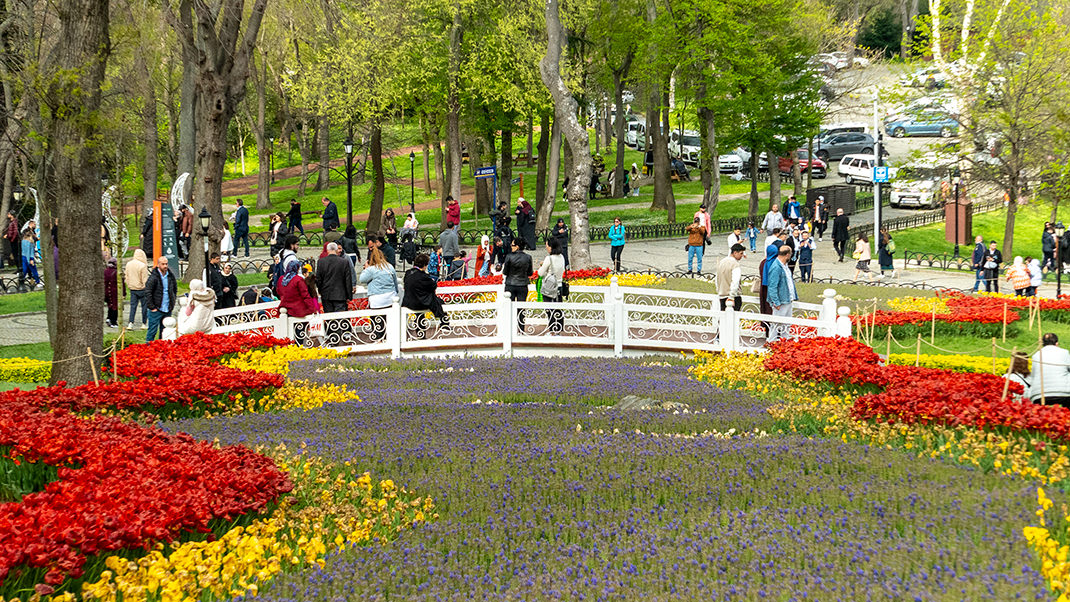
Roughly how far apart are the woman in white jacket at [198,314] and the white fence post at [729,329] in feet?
26.0

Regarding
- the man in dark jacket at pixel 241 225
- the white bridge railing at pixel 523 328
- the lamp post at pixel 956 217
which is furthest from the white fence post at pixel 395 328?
the lamp post at pixel 956 217

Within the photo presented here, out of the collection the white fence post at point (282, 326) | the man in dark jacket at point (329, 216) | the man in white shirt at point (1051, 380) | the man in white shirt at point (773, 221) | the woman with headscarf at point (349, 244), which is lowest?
the man in white shirt at point (1051, 380)

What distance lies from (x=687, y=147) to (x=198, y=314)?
4755cm

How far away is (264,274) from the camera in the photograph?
100 feet

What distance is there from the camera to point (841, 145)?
61.0 meters

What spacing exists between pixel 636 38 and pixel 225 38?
1046 inches

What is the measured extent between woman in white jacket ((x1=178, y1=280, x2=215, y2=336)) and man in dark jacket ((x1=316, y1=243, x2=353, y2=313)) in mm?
2408

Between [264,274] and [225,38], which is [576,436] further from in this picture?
[264,274]

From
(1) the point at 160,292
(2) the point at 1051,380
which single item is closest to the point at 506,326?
(1) the point at 160,292

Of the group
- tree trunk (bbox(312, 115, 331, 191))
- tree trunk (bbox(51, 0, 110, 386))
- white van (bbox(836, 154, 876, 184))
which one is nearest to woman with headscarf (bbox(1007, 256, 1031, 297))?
tree trunk (bbox(51, 0, 110, 386))

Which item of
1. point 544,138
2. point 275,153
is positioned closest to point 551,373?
point 544,138

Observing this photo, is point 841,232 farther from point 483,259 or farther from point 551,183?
point 483,259

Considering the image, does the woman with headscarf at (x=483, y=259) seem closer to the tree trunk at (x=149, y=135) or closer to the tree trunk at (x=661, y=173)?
the tree trunk at (x=149, y=135)

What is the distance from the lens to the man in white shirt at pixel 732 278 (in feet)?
59.3
